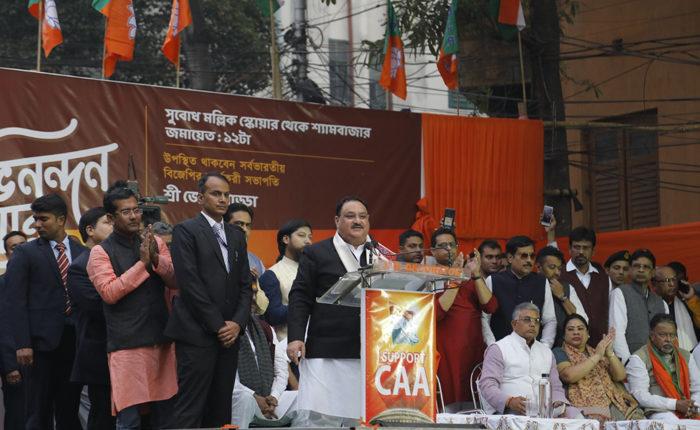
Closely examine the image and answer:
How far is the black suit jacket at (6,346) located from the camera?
29.7ft

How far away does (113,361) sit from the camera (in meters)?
7.88

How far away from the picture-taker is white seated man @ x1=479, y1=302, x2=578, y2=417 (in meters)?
9.81

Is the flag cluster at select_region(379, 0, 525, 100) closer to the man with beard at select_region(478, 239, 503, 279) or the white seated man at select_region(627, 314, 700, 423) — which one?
the man with beard at select_region(478, 239, 503, 279)

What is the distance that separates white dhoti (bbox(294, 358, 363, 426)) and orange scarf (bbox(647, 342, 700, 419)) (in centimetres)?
393

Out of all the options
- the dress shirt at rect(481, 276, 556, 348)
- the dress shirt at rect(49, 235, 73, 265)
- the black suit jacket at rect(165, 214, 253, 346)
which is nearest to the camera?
the black suit jacket at rect(165, 214, 253, 346)

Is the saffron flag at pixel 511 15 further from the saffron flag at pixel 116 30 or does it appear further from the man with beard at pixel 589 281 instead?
the saffron flag at pixel 116 30

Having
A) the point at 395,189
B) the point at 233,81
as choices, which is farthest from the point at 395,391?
the point at 233,81

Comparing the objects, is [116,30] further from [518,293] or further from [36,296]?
[518,293]

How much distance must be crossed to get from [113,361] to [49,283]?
1.45 m

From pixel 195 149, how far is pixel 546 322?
437 centimetres

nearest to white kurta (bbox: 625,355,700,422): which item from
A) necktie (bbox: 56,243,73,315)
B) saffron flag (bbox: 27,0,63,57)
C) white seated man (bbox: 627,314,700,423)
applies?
white seated man (bbox: 627,314,700,423)

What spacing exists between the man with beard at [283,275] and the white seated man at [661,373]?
9.96ft

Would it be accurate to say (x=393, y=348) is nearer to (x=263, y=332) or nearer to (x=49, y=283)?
(x=263, y=332)

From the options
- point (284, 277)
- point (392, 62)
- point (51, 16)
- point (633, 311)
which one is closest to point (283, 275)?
point (284, 277)
